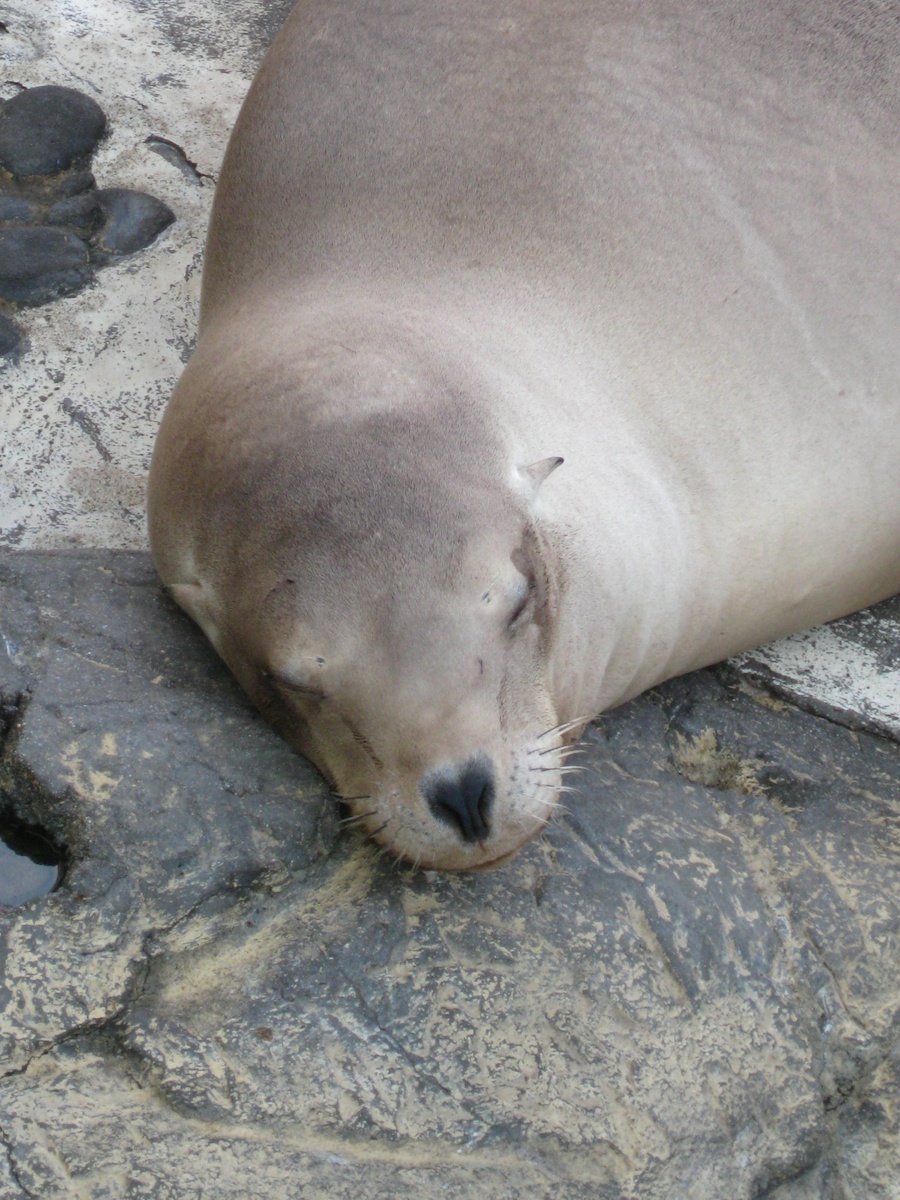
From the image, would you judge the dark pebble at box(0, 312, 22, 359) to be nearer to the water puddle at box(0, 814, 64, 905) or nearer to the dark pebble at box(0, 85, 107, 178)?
the dark pebble at box(0, 85, 107, 178)

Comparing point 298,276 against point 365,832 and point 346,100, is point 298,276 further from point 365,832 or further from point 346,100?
point 365,832

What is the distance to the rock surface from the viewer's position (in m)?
2.31

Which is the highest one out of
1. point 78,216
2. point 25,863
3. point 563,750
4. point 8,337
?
point 563,750

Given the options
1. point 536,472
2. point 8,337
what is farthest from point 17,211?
point 536,472

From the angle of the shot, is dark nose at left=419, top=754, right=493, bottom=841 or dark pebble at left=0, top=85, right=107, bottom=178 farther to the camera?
dark pebble at left=0, top=85, right=107, bottom=178

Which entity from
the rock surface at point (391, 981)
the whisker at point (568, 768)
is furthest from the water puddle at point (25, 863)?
the whisker at point (568, 768)

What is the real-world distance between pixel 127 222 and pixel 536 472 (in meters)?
2.48

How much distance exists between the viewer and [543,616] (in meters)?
2.75

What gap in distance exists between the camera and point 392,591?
2527 mm

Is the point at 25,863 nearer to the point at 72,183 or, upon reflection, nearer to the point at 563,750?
the point at 563,750

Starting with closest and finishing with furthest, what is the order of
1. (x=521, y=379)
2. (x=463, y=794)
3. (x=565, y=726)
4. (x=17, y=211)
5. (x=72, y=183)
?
(x=463, y=794), (x=565, y=726), (x=521, y=379), (x=17, y=211), (x=72, y=183)

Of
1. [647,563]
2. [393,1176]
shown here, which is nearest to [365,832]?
[393,1176]

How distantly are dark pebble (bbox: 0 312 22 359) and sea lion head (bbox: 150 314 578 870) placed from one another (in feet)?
5.35

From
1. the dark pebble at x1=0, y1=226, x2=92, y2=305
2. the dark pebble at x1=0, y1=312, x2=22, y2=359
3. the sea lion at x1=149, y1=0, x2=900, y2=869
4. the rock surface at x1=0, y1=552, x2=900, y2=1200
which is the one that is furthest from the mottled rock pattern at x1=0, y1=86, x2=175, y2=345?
the rock surface at x1=0, y1=552, x2=900, y2=1200
